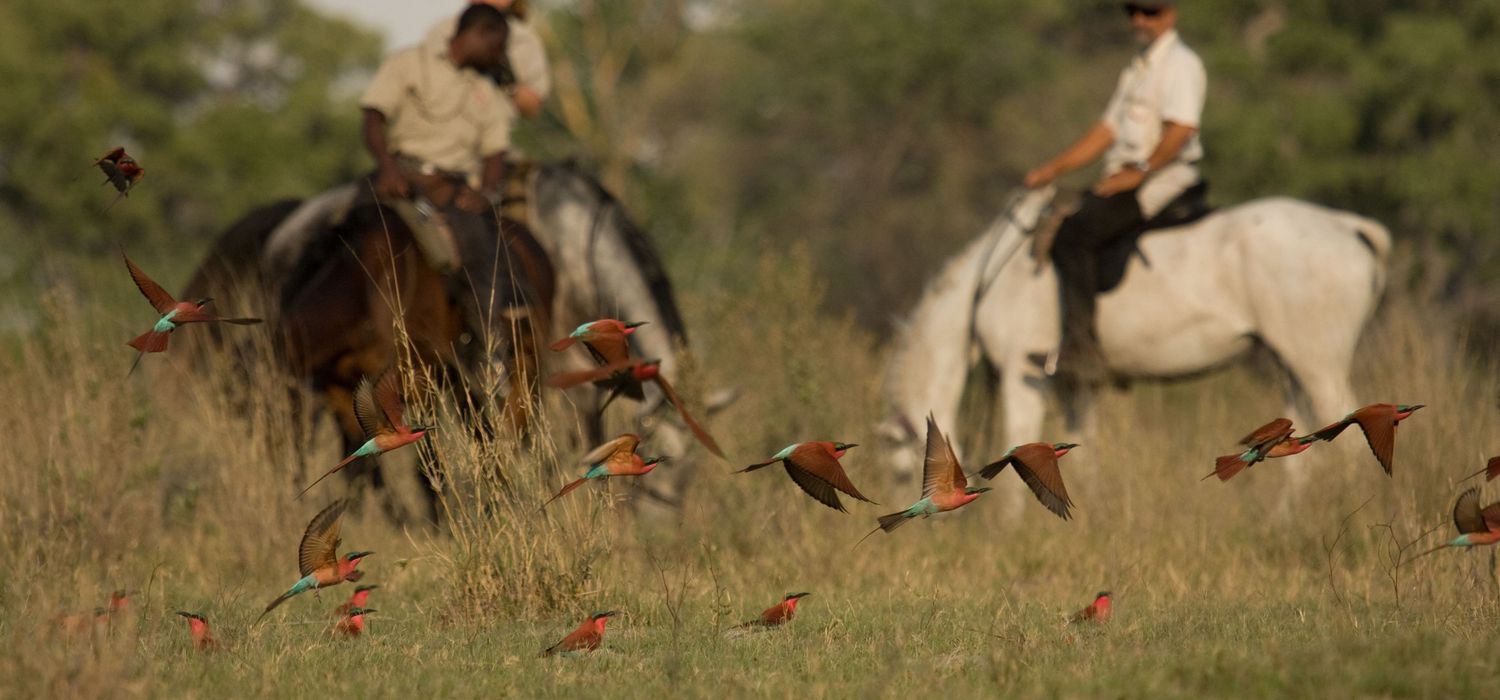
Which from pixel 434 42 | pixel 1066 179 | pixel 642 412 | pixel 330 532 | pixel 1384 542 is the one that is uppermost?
pixel 434 42

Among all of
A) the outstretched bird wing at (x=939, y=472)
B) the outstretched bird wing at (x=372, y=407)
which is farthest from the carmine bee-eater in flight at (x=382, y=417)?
the outstretched bird wing at (x=939, y=472)

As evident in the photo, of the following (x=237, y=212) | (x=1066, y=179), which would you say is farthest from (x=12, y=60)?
(x=1066, y=179)

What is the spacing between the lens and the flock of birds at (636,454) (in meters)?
5.13

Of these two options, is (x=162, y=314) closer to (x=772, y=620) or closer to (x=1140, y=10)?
(x=772, y=620)

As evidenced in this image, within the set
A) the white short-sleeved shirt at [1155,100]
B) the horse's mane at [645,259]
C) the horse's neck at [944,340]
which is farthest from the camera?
the horse's neck at [944,340]

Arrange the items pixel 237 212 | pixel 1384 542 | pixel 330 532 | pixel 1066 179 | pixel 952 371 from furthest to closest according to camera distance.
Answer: pixel 237 212 → pixel 1066 179 → pixel 952 371 → pixel 1384 542 → pixel 330 532

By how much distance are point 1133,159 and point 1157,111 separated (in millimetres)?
264

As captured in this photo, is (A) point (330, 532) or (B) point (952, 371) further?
(B) point (952, 371)

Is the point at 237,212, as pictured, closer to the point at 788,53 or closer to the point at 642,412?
the point at 788,53

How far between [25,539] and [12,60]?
30168 millimetres

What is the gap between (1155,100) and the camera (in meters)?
9.62

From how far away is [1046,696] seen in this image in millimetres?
4930

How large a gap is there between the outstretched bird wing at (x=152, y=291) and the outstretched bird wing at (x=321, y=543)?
2.74 ft

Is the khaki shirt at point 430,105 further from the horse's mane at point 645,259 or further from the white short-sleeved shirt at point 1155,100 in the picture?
Result: the white short-sleeved shirt at point 1155,100
